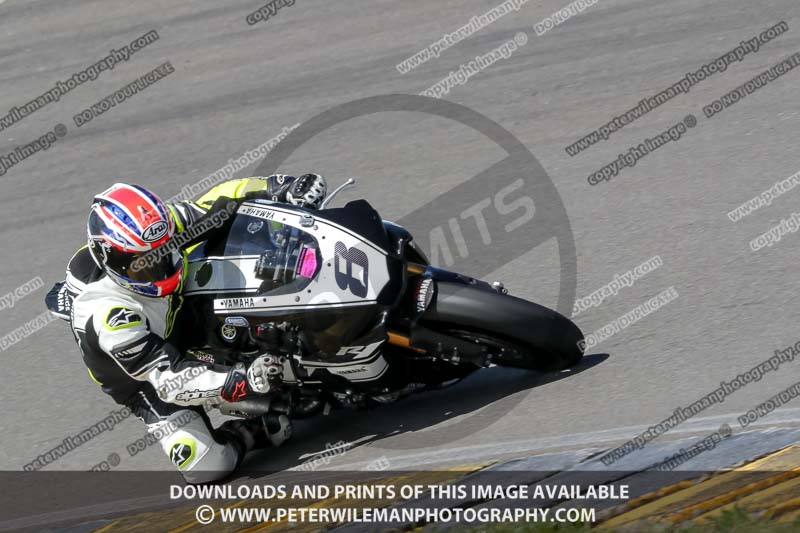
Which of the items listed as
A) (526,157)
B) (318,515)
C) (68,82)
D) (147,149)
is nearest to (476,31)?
(526,157)

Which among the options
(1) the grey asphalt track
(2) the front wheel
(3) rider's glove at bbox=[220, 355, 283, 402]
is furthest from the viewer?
(1) the grey asphalt track

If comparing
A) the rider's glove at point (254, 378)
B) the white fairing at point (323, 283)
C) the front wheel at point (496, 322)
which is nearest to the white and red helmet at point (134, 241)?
the white fairing at point (323, 283)

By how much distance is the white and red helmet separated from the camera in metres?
5.77

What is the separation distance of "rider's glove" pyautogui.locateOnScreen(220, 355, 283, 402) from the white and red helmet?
0.57 meters

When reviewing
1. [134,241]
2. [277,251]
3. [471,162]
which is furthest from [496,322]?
[471,162]

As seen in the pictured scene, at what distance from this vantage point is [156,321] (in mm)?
6020

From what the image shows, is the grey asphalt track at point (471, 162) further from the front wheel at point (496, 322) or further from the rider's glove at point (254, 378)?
the rider's glove at point (254, 378)

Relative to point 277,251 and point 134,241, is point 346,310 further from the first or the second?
point 134,241

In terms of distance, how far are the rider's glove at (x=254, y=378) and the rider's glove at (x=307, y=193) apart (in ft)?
2.89

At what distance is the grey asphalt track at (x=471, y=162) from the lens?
6098 mm

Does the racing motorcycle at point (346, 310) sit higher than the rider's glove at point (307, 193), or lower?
lower

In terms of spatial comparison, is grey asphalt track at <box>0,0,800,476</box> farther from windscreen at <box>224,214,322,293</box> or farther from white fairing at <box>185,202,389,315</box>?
windscreen at <box>224,214,322,293</box>

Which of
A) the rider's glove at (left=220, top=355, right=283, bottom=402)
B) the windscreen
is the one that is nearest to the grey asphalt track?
the rider's glove at (left=220, top=355, right=283, bottom=402)

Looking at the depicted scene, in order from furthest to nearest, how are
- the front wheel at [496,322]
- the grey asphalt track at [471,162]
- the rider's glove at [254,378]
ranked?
1. the grey asphalt track at [471,162]
2. the front wheel at [496,322]
3. the rider's glove at [254,378]
